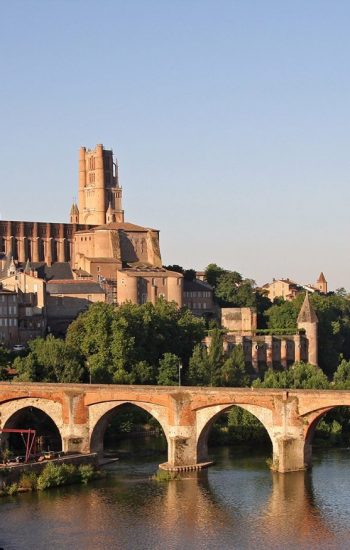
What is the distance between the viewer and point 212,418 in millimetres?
60031

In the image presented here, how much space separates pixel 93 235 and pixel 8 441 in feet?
172

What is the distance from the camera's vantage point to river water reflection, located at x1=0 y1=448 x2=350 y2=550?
151ft

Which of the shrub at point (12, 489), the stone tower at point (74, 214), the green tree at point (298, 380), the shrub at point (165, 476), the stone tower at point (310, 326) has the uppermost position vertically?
the stone tower at point (74, 214)

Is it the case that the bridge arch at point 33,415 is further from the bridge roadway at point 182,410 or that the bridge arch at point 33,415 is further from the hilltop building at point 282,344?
the hilltop building at point 282,344

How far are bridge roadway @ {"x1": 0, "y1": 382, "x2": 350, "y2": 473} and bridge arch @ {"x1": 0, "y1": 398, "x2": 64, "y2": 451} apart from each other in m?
0.06

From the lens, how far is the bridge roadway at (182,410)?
5738 centimetres

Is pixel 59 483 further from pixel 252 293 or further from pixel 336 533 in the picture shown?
pixel 252 293

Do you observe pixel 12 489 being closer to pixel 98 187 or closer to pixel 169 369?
pixel 169 369

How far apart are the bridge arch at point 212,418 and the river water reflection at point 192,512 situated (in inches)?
49.2

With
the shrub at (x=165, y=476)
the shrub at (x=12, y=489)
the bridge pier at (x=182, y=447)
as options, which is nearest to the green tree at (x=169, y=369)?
the bridge pier at (x=182, y=447)


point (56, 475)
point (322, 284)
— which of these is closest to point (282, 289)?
point (322, 284)

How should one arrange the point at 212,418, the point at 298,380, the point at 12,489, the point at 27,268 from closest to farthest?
the point at 12,489 → the point at 212,418 → the point at 298,380 → the point at 27,268

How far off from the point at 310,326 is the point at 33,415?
129 feet

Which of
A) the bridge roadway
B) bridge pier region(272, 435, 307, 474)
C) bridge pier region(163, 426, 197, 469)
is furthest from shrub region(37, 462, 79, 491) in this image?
bridge pier region(272, 435, 307, 474)
